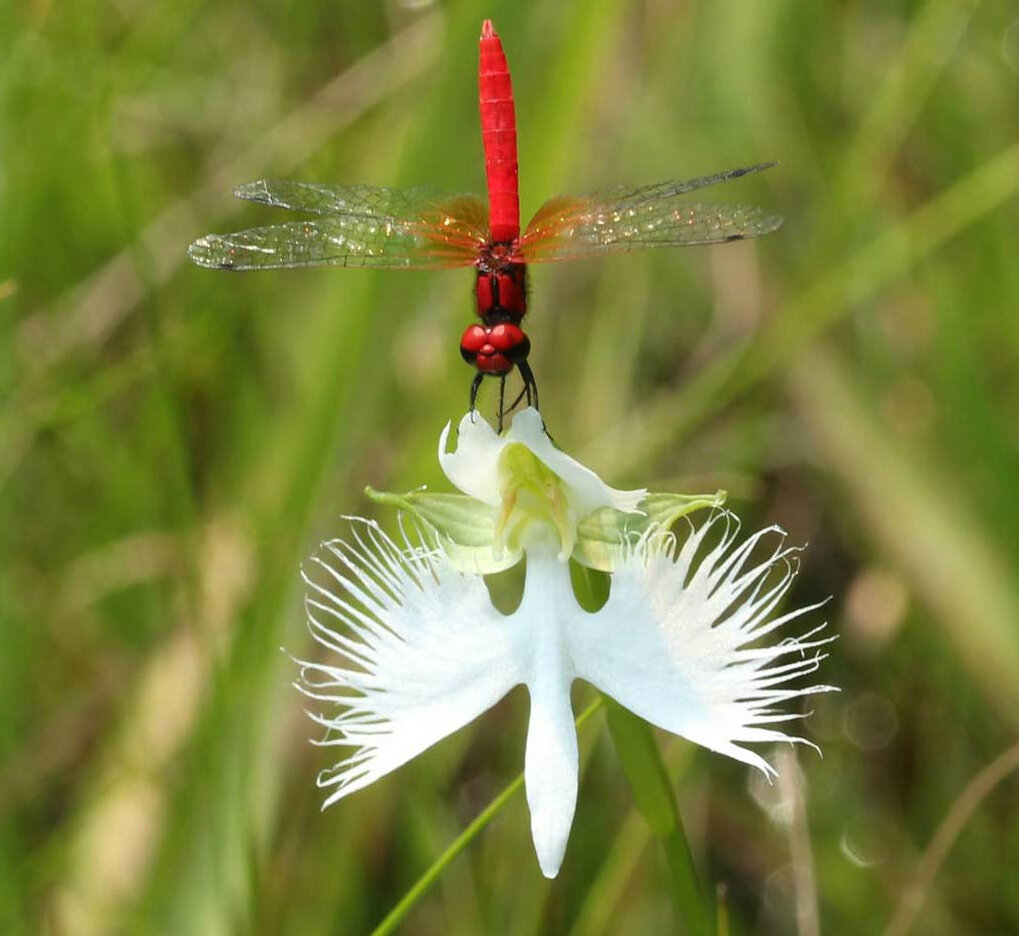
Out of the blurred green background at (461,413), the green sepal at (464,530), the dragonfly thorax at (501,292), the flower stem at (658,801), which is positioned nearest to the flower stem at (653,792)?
the flower stem at (658,801)

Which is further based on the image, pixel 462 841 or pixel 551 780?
pixel 462 841

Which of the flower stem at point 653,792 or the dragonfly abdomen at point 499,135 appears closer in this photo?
the flower stem at point 653,792

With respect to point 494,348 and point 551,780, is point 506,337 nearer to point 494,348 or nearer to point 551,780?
point 494,348

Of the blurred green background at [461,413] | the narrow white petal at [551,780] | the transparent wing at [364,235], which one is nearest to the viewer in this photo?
the narrow white petal at [551,780]

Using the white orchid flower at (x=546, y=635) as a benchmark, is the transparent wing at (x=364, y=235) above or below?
above

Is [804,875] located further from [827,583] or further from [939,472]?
[827,583]

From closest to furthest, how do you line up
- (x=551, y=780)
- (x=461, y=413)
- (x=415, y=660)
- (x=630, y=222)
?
(x=551, y=780) → (x=415, y=660) → (x=630, y=222) → (x=461, y=413)

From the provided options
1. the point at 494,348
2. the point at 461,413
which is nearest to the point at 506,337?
the point at 494,348

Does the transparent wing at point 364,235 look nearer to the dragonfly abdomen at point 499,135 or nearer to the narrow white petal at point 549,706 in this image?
the dragonfly abdomen at point 499,135
